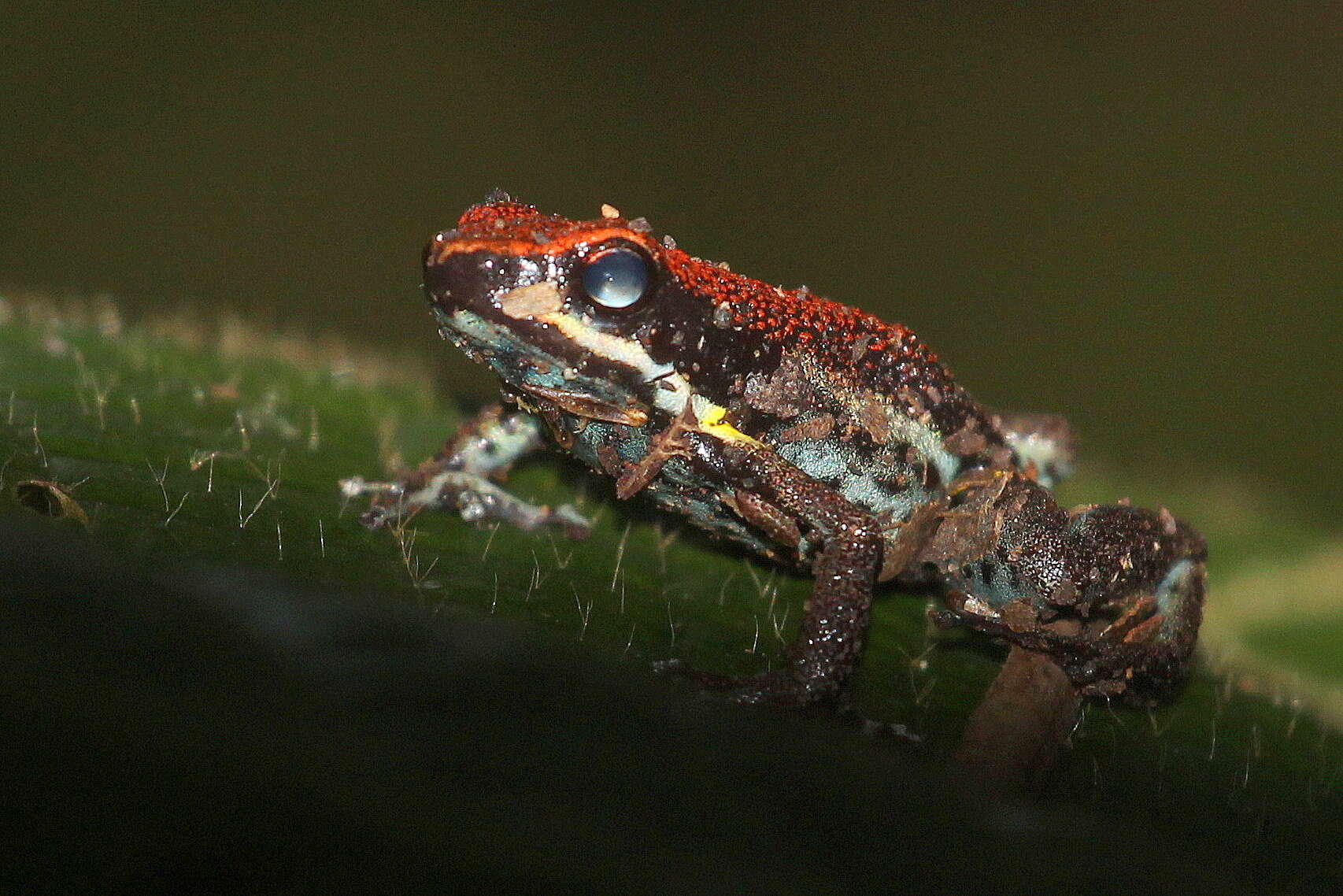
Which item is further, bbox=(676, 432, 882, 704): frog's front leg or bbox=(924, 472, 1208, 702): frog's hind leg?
bbox=(924, 472, 1208, 702): frog's hind leg

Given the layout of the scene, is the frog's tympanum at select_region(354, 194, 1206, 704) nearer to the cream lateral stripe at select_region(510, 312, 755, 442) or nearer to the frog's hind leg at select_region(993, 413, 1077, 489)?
the cream lateral stripe at select_region(510, 312, 755, 442)

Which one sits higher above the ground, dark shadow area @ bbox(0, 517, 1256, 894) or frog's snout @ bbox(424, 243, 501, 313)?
frog's snout @ bbox(424, 243, 501, 313)

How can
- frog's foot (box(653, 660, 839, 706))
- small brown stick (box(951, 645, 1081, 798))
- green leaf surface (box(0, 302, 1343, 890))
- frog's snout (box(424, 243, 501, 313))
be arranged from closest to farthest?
green leaf surface (box(0, 302, 1343, 890))
small brown stick (box(951, 645, 1081, 798))
frog's foot (box(653, 660, 839, 706))
frog's snout (box(424, 243, 501, 313))

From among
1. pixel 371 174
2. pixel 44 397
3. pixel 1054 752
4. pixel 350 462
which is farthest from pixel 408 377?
pixel 371 174

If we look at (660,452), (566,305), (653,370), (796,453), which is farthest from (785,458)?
(566,305)

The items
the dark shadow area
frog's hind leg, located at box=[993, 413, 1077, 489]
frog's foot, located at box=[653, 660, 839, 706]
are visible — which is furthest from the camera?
frog's hind leg, located at box=[993, 413, 1077, 489]

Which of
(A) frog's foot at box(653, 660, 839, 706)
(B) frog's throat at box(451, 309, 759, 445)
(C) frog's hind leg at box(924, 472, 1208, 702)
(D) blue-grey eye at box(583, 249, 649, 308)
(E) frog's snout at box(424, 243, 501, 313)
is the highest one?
(D) blue-grey eye at box(583, 249, 649, 308)

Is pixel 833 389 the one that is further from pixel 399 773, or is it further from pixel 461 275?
pixel 399 773

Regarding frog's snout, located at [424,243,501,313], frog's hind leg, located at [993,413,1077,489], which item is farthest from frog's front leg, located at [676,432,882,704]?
frog's hind leg, located at [993,413,1077,489]
